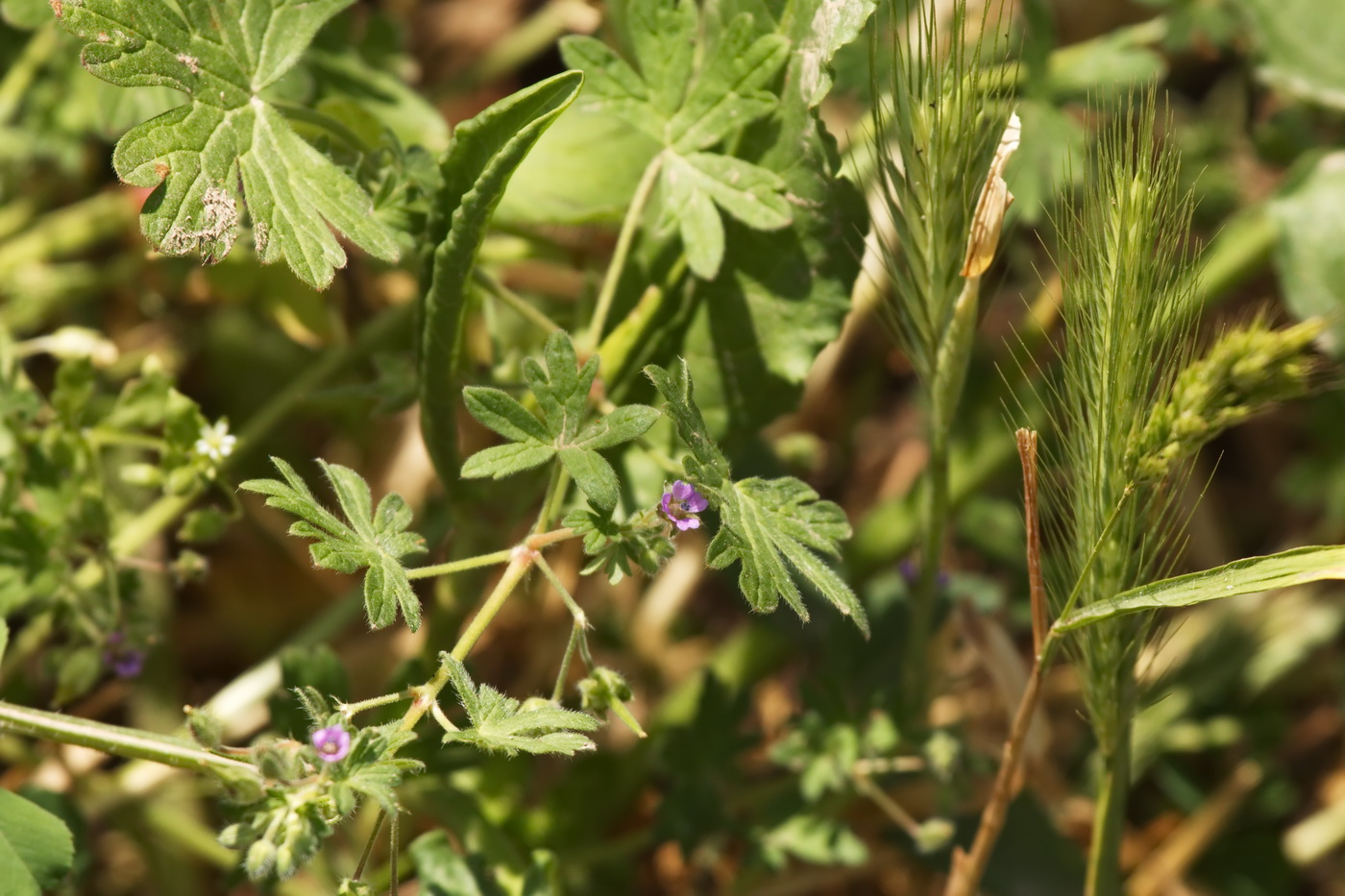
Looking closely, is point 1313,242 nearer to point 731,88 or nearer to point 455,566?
point 731,88

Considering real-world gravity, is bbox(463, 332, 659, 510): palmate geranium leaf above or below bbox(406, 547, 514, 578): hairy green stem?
above

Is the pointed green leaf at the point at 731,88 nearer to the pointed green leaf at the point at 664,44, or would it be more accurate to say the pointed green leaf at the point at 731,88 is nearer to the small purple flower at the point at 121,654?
the pointed green leaf at the point at 664,44

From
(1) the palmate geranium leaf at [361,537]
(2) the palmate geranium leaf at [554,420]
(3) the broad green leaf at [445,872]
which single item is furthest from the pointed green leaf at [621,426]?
(3) the broad green leaf at [445,872]

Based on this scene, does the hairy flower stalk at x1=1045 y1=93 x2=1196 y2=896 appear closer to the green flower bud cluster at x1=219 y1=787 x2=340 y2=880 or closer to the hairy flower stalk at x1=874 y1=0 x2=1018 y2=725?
the hairy flower stalk at x1=874 y1=0 x2=1018 y2=725

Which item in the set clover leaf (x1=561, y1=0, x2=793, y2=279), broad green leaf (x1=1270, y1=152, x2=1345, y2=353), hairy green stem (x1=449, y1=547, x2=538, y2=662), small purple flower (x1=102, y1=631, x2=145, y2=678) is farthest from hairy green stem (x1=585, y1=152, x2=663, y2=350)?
broad green leaf (x1=1270, y1=152, x2=1345, y2=353)

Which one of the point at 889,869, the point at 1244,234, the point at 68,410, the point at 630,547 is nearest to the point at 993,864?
the point at 889,869

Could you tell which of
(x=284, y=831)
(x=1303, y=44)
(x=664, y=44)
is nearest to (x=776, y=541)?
(x=284, y=831)
